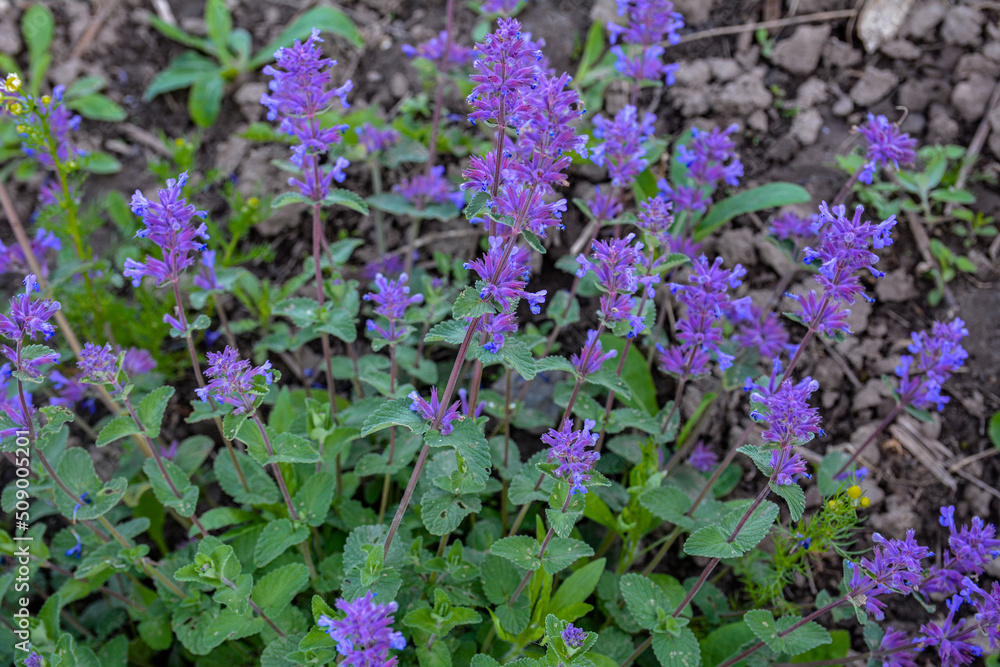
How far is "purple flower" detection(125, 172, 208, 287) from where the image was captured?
2.85 metres

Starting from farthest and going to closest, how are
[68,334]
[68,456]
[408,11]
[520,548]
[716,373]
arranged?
[408,11] → [716,373] → [68,334] → [68,456] → [520,548]

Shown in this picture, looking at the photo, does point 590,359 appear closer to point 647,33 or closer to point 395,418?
point 395,418

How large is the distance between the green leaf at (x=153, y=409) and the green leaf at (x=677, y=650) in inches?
Result: 97.4

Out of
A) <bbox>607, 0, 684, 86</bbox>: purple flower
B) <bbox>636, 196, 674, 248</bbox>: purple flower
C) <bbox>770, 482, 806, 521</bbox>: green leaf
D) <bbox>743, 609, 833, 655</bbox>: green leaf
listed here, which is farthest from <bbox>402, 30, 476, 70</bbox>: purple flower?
<bbox>743, 609, 833, 655</bbox>: green leaf

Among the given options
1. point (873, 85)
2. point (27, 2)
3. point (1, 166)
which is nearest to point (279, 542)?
point (1, 166)

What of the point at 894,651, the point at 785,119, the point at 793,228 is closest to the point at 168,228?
the point at 793,228

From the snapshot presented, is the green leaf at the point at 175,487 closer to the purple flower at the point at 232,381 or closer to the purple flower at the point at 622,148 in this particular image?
the purple flower at the point at 232,381

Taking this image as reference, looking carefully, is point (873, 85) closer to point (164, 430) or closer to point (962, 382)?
point (962, 382)

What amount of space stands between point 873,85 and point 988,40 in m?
0.90

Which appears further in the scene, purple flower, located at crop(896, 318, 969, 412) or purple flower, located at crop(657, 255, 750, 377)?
purple flower, located at crop(896, 318, 969, 412)

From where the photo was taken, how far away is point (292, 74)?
3088mm

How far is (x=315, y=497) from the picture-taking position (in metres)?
3.44

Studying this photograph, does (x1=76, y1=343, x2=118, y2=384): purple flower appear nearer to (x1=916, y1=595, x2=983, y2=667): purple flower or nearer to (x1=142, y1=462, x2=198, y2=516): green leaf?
(x1=142, y1=462, x2=198, y2=516): green leaf

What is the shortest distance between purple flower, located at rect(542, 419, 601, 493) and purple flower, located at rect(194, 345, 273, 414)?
1.22 m
